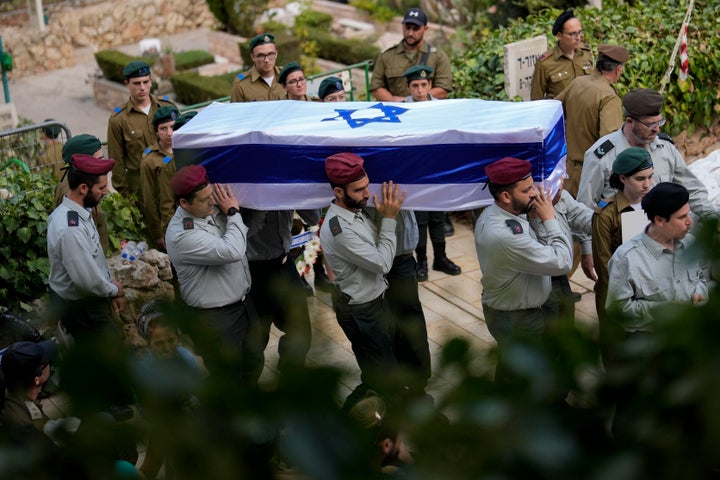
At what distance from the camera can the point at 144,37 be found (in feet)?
63.8

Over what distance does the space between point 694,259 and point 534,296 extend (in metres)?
3.57

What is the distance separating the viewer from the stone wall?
17.8 metres

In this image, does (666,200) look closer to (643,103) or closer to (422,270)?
(643,103)

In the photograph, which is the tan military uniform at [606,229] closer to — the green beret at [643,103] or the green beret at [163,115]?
the green beret at [643,103]

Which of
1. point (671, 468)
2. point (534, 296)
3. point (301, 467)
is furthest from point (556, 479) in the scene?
point (534, 296)

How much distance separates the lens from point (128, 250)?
6898 mm

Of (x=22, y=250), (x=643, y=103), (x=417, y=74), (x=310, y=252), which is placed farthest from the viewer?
(x=417, y=74)

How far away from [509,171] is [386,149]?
0.72m

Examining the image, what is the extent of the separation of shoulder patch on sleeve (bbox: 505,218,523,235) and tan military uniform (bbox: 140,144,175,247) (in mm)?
2429

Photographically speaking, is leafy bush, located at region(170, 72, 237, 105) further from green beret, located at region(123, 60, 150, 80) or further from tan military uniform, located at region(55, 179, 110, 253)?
tan military uniform, located at region(55, 179, 110, 253)

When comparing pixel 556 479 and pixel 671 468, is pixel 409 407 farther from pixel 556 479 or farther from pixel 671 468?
pixel 671 468

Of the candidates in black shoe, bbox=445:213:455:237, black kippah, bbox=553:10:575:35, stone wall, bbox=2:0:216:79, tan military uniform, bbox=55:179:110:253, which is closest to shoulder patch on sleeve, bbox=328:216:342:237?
tan military uniform, bbox=55:179:110:253

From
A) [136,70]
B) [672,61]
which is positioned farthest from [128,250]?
[672,61]

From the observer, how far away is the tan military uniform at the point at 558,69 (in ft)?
27.0
